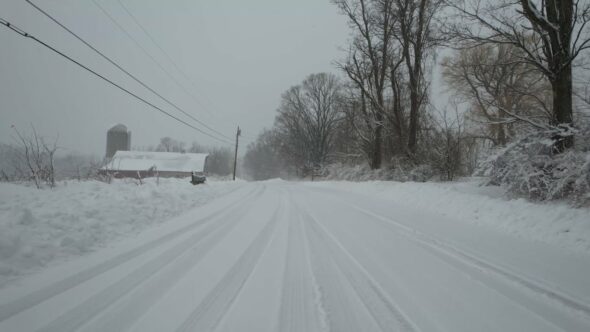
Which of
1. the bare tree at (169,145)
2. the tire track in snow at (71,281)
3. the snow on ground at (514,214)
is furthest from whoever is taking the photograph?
the bare tree at (169,145)

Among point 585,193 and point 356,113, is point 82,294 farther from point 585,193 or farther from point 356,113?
point 356,113

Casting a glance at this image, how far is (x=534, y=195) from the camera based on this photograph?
6547mm

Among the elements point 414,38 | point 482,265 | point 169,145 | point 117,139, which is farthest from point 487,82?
point 169,145

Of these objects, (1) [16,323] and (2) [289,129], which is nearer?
(1) [16,323]

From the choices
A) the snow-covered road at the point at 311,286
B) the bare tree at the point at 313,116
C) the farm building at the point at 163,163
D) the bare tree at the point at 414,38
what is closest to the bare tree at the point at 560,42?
the snow-covered road at the point at 311,286

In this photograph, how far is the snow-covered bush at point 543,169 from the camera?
18.0 feet

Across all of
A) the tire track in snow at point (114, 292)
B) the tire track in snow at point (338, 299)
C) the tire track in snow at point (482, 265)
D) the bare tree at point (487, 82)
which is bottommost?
the tire track in snow at point (114, 292)

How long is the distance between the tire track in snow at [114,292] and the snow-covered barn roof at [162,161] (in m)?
49.5

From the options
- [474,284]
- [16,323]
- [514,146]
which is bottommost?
[16,323]

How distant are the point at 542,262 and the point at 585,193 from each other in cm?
271

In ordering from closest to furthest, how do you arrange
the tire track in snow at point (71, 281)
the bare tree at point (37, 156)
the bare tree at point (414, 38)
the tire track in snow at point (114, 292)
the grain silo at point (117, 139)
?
the tire track in snow at point (114, 292), the tire track in snow at point (71, 281), the bare tree at point (37, 156), the bare tree at point (414, 38), the grain silo at point (117, 139)

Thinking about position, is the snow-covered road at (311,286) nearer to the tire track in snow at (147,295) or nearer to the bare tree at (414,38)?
the tire track in snow at (147,295)

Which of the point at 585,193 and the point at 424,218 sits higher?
the point at 585,193

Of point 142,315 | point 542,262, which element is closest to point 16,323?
point 142,315
